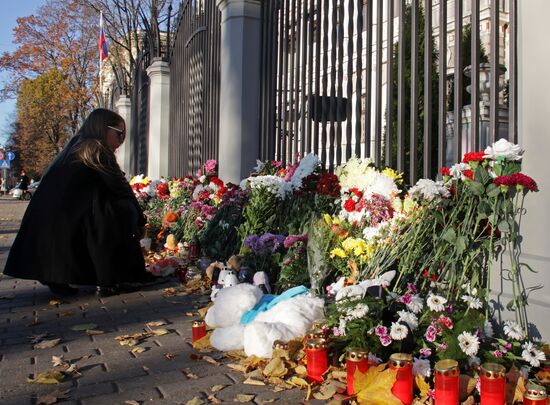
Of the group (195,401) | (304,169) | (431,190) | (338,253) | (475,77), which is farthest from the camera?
(304,169)

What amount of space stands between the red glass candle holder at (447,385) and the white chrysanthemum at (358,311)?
A: 535 millimetres

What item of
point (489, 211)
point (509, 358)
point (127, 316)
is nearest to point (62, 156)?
point (127, 316)

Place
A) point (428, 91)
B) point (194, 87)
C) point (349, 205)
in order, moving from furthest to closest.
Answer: point (194, 87) → point (349, 205) → point (428, 91)

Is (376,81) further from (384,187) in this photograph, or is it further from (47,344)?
(47,344)

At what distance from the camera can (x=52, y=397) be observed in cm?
272

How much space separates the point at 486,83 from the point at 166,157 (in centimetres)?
752

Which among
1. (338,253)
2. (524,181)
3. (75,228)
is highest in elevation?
(524,181)

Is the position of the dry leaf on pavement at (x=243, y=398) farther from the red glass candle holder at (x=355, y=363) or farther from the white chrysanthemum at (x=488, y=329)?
the white chrysanthemum at (x=488, y=329)

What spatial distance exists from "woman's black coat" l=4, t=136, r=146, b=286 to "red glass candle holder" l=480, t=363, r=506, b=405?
346 centimetres

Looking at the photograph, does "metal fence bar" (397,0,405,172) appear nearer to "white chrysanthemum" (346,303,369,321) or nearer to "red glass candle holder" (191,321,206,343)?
"white chrysanthemum" (346,303,369,321)

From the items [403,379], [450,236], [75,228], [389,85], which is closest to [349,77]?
[389,85]

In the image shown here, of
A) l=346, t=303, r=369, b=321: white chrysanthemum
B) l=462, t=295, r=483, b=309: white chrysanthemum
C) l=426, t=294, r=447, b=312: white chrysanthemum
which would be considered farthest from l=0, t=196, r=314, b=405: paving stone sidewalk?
l=462, t=295, r=483, b=309: white chrysanthemum

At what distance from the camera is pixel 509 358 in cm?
278

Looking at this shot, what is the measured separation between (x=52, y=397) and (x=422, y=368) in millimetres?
1728
